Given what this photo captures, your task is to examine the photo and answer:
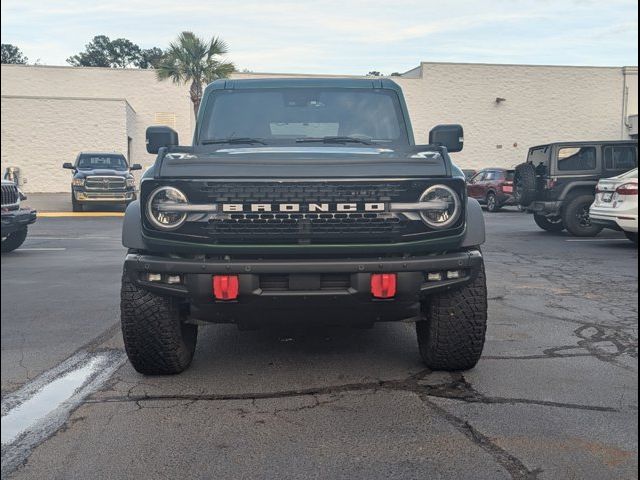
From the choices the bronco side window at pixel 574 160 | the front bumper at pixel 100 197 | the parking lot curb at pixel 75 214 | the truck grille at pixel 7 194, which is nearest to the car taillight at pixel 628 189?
the bronco side window at pixel 574 160

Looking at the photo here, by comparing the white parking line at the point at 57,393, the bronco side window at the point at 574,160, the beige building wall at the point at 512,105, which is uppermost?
the beige building wall at the point at 512,105

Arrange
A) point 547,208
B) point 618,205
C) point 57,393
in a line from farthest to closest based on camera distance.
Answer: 1. point 547,208
2. point 618,205
3. point 57,393

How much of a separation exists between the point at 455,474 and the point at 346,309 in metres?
1.19

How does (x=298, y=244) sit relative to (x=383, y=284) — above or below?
above

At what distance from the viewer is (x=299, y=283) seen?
3.81 metres

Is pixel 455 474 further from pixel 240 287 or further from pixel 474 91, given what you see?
pixel 474 91

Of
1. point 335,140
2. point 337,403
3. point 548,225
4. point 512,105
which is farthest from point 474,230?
point 512,105

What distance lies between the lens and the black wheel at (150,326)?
4.13 metres

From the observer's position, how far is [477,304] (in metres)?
4.26

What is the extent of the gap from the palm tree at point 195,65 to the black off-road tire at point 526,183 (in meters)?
20.6

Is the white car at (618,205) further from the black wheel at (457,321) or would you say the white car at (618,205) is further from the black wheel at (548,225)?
the black wheel at (457,321)

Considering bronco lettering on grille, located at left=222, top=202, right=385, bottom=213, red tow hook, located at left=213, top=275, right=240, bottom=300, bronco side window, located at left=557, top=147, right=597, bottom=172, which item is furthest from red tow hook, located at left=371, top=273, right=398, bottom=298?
bronco side window, located at left=557, top=147, right=597, bottom=172

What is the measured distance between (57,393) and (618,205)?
31.9ft

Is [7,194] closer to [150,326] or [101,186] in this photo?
[150,326]
